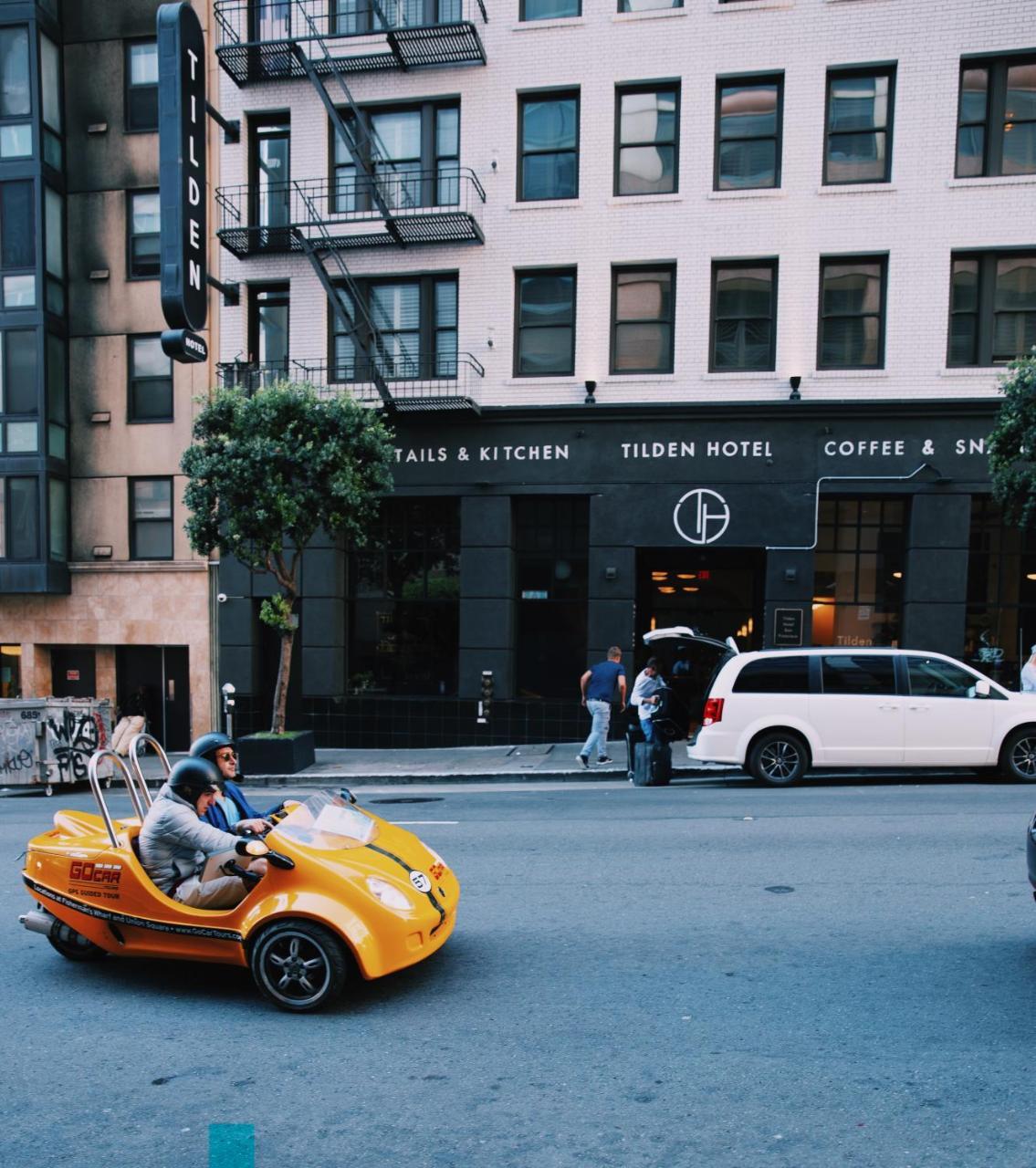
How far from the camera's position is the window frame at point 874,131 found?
1537cm

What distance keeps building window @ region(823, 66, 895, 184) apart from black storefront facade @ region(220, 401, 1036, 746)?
14.0 feet

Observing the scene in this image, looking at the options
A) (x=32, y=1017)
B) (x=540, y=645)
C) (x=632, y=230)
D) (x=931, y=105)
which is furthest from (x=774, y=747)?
(x=931, y=105)

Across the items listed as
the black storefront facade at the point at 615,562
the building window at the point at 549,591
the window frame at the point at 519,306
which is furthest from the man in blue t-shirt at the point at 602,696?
the window frame at the point at 519,306

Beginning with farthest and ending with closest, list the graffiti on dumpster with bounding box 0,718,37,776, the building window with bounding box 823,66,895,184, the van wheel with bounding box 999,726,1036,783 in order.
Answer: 1. the building window with bounding box 823,66,895,184
2. the graffiti on dumpster with bounding box 0,718,37,776
3. the van wheel with bounding box 999,726,1036,783

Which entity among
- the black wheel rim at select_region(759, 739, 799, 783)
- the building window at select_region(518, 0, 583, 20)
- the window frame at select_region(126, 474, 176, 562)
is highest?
the building window at select_region(518, 0, 583, 20)

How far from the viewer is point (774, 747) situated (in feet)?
37.1

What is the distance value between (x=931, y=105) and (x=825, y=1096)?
54.4 ft

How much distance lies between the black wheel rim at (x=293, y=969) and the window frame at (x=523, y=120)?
14814 mm

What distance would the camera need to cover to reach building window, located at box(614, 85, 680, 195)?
632 inches

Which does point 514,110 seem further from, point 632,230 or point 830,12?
point 830,12

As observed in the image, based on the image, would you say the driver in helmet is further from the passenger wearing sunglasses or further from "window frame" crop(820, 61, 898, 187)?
"window frame" crop(820, 61, 898, 187)

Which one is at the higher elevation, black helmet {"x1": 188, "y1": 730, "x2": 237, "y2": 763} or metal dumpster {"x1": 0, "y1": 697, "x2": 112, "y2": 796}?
black helmet {"x1": 188, "y1": 730, "x2": 237, "y2": 763}

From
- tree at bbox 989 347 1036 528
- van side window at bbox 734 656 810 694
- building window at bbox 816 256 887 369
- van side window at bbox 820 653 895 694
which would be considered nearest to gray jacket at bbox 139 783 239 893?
van side window at bbox 734 656 810 694

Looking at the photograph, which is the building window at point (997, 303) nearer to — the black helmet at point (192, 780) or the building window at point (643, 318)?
the building window at point (643, 318)
